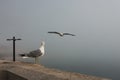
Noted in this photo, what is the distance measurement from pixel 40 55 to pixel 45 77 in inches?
347

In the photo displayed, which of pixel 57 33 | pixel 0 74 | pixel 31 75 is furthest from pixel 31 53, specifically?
pixel 31 75

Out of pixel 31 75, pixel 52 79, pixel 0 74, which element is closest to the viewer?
pixel 52 79

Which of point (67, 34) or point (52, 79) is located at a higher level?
point (67, 34)

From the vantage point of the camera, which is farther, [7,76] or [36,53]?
[36,53]

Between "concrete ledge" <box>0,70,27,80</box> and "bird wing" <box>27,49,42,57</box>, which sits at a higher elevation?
"bird wing" <box>27,49,42,57</box>

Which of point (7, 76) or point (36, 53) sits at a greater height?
point (36, 53)

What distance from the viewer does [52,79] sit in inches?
532

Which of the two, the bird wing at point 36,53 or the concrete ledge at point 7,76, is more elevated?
the bird wing at point 36,53

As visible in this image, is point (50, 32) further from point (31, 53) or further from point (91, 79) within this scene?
point (91, 79)

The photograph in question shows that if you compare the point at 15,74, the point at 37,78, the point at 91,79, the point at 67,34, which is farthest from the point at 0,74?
the point at 67,34

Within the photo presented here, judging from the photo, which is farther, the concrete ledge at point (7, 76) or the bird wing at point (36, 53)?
the bird wing at point (36, 53)

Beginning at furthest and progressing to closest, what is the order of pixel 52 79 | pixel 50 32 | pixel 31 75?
pixel 50 32 → pixel 31 75 → pixel 52 79

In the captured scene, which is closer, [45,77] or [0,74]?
[45,77]

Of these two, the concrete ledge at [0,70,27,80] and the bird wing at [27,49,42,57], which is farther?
the bird wing at [27,49,42,57]
